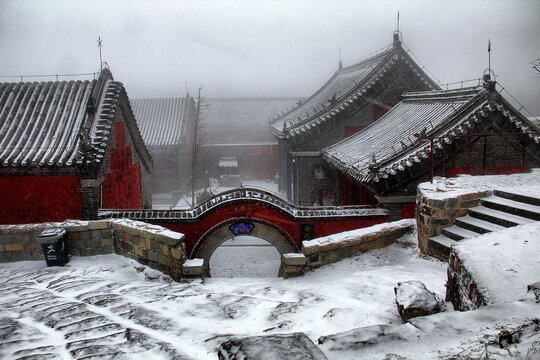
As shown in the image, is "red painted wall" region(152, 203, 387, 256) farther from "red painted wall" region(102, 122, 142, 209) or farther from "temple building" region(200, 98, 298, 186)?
"temple building" region(200, 98, 298, 186)

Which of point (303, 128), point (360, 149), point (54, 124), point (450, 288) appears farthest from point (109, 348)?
point (303, 128)

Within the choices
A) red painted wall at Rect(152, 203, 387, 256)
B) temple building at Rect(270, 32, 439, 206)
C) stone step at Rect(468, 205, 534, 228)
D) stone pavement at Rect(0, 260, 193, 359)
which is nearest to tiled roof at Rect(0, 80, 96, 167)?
red painted wall at Rect(152, 203, 387, 256)

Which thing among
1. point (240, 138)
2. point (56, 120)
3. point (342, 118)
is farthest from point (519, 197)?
point (240, 138)

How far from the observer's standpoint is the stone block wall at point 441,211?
738 cm

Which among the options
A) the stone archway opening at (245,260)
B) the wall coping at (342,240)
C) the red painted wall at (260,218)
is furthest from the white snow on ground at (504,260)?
the stone archway opening at (245,260)

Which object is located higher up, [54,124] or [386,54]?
[386,54]

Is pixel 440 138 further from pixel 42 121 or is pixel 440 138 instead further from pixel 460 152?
pixel 42 121

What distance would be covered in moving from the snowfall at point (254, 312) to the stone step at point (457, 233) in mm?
626

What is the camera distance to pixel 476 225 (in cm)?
691

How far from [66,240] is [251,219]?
186 inches

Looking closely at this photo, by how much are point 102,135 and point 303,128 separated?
8481 millimetres

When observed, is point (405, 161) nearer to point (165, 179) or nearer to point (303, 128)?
point (303, 128)

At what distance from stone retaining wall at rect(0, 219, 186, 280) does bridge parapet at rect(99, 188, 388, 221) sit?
2.52m

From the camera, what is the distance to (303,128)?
16.9 meters
